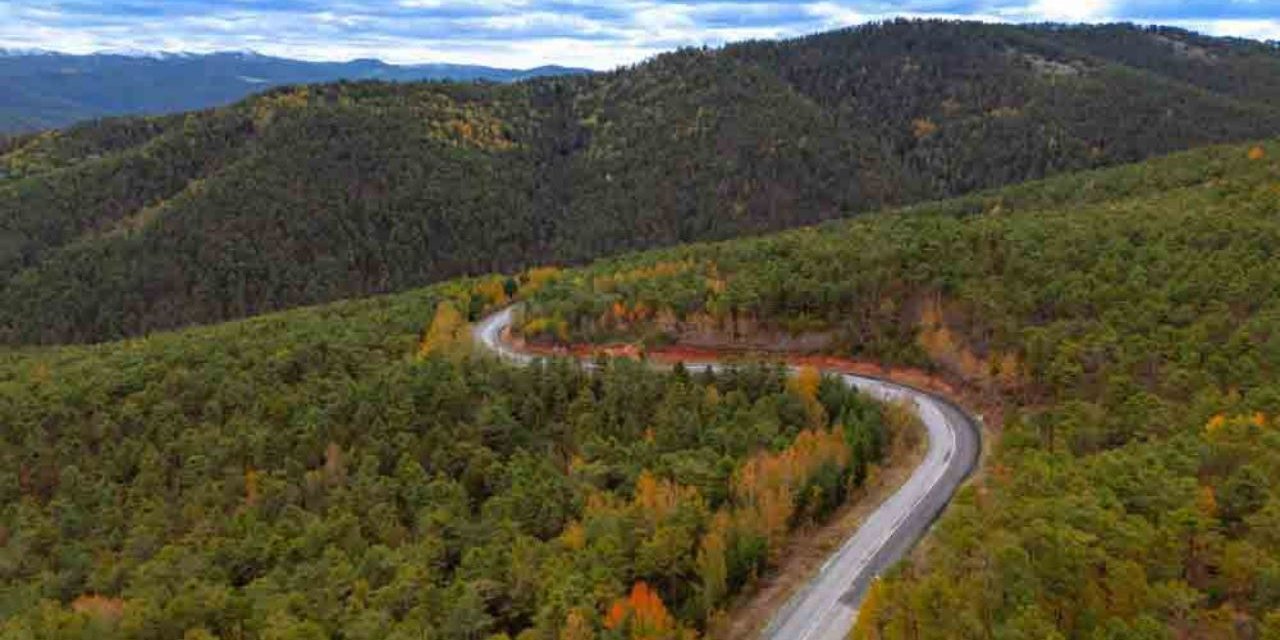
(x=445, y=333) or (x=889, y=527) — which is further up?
(x=889, y=527)

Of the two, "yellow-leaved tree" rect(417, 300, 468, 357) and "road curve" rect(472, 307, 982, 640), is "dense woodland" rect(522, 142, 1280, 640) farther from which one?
"yellow-leaved tree" rect(417, 300, 468, 357)

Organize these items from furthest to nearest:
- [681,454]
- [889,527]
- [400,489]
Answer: [400,489] → [681,454] → [889,527]

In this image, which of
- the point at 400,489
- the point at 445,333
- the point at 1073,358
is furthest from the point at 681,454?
the point at 445,333

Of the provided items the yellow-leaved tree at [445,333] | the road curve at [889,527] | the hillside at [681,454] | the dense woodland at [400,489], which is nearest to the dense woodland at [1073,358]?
the hillside at [681,454]

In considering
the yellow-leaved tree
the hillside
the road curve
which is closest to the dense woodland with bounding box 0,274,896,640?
the hillside

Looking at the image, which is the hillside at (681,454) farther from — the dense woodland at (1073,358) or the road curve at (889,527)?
the road curve at (889,527)

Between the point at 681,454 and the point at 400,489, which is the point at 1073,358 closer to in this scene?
the point at 681,454
